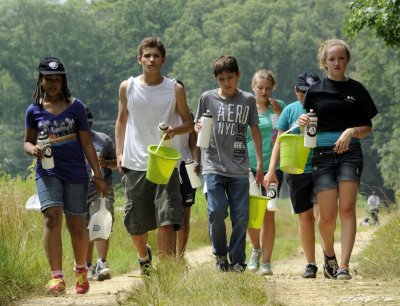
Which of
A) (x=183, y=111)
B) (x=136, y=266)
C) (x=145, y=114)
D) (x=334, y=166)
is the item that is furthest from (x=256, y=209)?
(x=136, y=266)

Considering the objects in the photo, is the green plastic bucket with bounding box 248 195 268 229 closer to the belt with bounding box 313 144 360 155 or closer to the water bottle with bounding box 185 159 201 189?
the water bottle with bounding box 185 159 201 189

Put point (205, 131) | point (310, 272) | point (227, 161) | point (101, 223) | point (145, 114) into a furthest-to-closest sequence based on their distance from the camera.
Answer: point (310, 272) < point (101, 223) < point (227, 161) < point (205, 131) < point (145, 114)

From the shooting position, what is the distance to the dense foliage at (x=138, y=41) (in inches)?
4715

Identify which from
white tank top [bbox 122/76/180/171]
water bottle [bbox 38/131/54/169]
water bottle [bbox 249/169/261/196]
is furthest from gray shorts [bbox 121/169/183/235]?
water bottle [bbox 249/169/261/196]

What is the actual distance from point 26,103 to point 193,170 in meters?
108

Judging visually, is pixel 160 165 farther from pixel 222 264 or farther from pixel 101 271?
pixel 101 271

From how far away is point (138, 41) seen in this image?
13625 centimetres

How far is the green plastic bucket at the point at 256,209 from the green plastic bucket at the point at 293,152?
353 millimetres

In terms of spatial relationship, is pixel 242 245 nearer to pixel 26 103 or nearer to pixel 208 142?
pixel 208 142

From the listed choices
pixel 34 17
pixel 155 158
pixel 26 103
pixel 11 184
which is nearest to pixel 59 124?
pixel 155 158

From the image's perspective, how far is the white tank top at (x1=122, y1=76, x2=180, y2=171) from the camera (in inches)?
427

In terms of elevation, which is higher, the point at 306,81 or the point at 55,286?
the point at 306,81

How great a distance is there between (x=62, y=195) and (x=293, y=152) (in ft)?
6.75

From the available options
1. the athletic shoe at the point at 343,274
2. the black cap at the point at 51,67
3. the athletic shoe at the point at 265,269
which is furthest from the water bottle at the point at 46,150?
the athletic shoe at the point at 265,269
